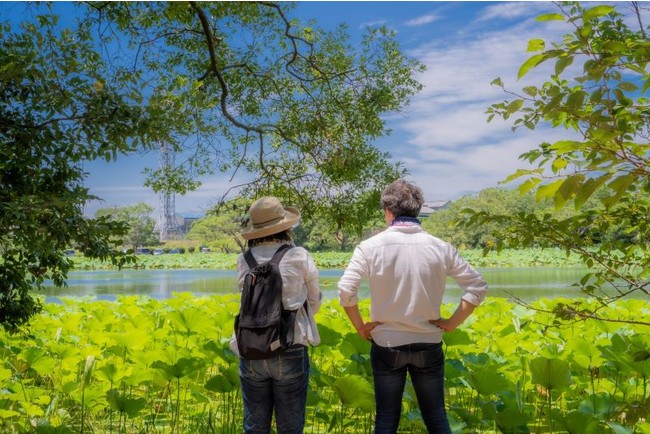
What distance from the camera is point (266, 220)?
2.38 m

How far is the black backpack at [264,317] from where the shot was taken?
2252 millimetres

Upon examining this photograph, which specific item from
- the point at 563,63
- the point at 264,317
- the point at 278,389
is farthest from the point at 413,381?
the point at 563,63

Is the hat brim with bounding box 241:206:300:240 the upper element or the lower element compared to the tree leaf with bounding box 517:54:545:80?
lower

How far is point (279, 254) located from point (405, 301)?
0.47 meters

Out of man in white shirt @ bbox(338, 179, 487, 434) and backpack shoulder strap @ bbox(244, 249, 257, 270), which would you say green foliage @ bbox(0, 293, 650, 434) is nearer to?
man in white shirt @ bbox(338, 179, 487, 434)

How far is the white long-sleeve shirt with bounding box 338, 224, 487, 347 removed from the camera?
7.56ft

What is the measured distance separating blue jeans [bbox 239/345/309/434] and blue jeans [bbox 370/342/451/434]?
10.4 inches

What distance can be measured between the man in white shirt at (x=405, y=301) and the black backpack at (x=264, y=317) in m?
0.23

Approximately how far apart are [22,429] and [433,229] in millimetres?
36292

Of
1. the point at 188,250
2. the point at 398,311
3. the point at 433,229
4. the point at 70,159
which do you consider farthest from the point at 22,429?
the point at 188,250

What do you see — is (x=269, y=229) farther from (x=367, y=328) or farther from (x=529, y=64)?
(x=529, y=64)

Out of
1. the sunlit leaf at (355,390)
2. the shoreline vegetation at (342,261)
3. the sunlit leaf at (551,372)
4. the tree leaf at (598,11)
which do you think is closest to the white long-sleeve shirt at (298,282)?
the sunlit leaf at (355,390)

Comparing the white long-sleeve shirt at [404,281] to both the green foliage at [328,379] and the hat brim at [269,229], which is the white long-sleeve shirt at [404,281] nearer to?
the hat brim at [269,229]

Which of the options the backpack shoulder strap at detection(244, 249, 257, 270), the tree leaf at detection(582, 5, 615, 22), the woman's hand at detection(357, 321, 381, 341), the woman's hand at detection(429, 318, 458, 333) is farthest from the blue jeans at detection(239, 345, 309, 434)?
the tree leaf at detection(582, 5, 615, 22)
